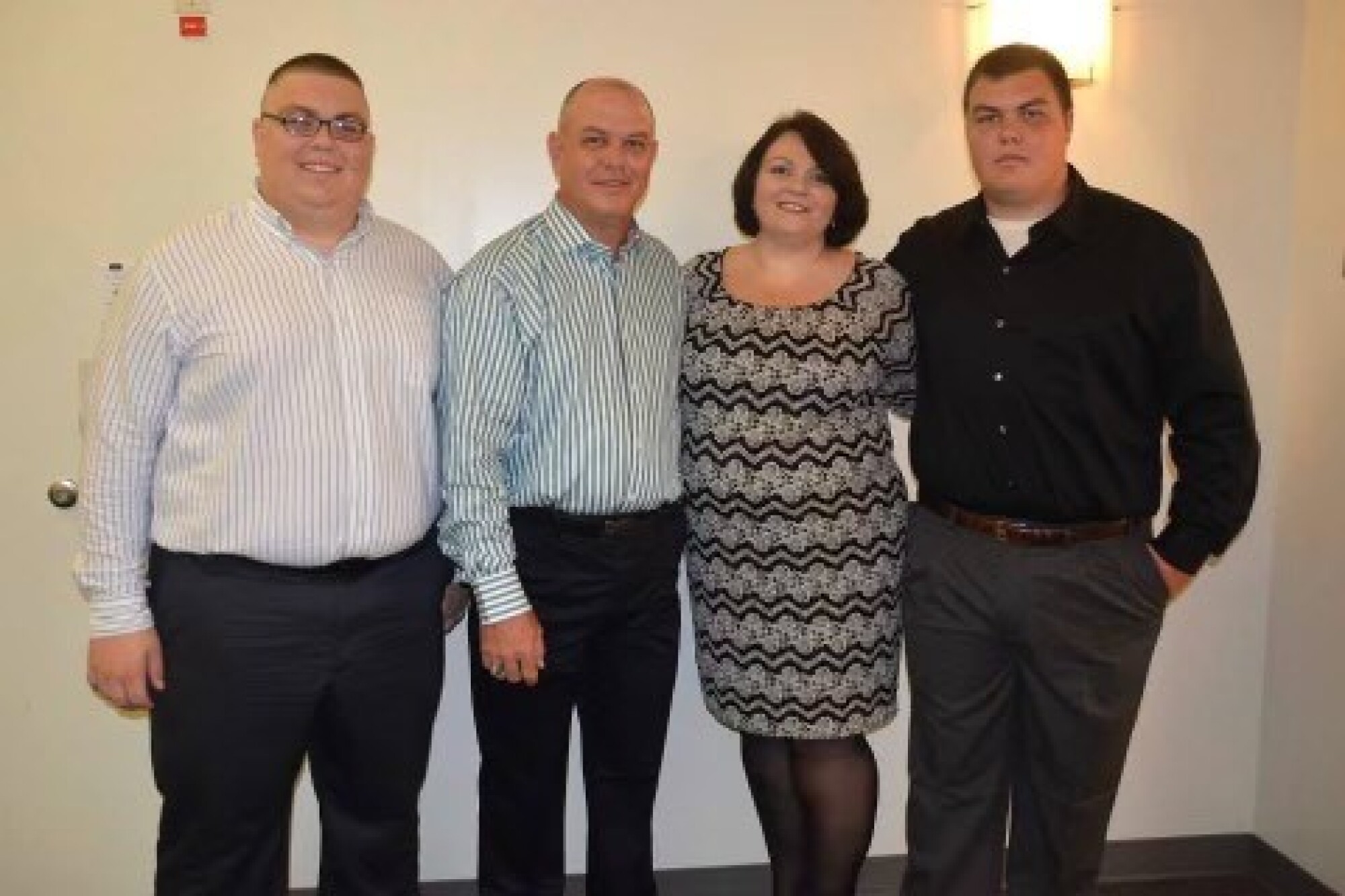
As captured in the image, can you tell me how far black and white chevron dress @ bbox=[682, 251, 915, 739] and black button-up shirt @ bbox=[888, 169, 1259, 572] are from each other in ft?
0.49

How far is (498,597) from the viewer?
1761 mm

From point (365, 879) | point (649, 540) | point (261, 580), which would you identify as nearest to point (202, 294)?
point (261, 580)

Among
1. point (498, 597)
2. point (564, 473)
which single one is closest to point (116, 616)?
point (498, 597)

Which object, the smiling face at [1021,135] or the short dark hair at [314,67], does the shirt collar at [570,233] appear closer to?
the short dark hair at [314,67]

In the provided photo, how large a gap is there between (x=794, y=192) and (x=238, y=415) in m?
1.05

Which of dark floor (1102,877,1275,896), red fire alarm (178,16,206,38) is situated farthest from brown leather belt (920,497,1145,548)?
red fire alarm (178,16,206,38)

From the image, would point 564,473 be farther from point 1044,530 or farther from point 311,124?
point 1044,530

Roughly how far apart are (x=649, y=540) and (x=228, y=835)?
84 cm

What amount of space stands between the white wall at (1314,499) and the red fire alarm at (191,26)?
2.48 metres

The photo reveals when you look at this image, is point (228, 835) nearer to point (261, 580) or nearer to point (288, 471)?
point (261, 580)

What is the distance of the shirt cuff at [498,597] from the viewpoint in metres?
1.76

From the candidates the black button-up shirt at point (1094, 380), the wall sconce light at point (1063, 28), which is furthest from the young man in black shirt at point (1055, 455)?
the wall sconce light at point (1063, 28)

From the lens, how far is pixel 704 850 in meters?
2.60

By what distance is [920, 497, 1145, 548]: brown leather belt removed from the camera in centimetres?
191
